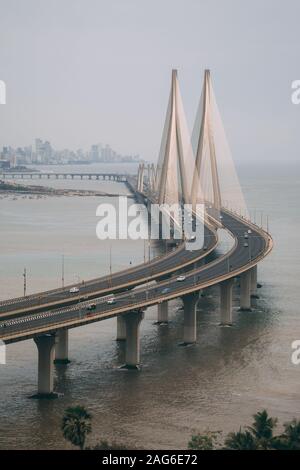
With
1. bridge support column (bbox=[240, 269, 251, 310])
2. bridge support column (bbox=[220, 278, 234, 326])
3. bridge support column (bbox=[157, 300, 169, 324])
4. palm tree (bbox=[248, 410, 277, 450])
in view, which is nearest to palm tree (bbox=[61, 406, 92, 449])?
palm tree (bbox=[248, 410, 277, 450])

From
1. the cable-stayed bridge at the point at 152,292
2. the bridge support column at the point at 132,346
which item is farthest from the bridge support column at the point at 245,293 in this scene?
the bridge support column at the point at 132,346

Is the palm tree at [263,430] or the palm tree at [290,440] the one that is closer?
the palm tree at [290,440]

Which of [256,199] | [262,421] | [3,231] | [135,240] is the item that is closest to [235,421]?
[262,421]

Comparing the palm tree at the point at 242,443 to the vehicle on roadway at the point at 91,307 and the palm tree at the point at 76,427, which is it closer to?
the palm tree at the point at 76,427

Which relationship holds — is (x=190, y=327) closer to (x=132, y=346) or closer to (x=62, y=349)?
(x=132, y=346)

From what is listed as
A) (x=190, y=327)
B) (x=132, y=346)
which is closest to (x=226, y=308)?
(x=190, y=327)

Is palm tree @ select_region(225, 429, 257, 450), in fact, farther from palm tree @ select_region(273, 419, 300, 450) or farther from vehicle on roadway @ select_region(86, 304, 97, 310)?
vehicle on roadway @ select_region(86, 304, 97, 310)
